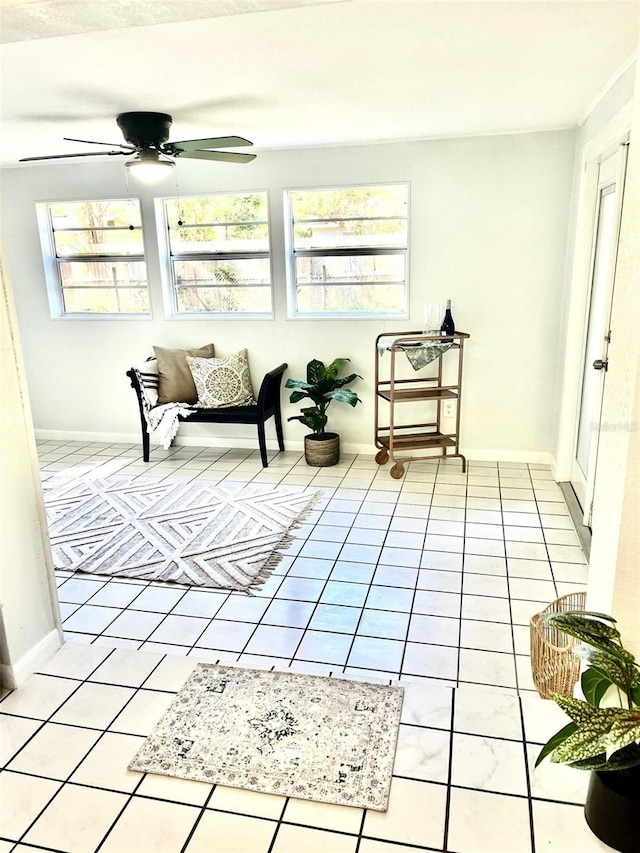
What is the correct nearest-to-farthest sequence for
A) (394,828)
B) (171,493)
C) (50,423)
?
(394,828)
(171,493)
(50,423)

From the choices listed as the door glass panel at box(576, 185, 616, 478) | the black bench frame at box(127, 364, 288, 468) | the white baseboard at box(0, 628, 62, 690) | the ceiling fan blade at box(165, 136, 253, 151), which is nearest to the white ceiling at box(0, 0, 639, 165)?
the ceiling fan blade at box(165, 136, 253, 151)

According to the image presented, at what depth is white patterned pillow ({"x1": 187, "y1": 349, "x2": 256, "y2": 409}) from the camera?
184 inches

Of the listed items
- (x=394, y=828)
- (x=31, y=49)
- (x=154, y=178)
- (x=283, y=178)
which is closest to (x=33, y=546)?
(x=394, y=828)

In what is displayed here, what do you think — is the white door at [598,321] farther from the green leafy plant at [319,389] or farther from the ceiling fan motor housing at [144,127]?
the ceiling fan motor housing at [144,127]

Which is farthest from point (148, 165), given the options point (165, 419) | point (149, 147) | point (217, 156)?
point (165, 419)

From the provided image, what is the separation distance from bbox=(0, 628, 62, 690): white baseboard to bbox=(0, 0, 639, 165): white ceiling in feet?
6.11

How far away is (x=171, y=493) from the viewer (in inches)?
161

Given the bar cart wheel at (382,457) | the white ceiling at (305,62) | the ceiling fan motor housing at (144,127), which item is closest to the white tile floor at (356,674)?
the bar cart wheel at (382,457)

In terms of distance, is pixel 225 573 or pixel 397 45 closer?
pixel 397 45

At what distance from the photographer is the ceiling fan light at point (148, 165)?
318cm

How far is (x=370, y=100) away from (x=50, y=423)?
3.94 metres

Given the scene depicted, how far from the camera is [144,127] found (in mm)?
3256

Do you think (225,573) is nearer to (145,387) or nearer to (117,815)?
(117,815)

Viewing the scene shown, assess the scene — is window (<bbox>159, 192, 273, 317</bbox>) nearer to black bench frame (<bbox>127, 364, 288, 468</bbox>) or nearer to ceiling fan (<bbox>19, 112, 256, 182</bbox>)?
black bench frame (<bbox>127, 364, 288, 468</bbox>)
